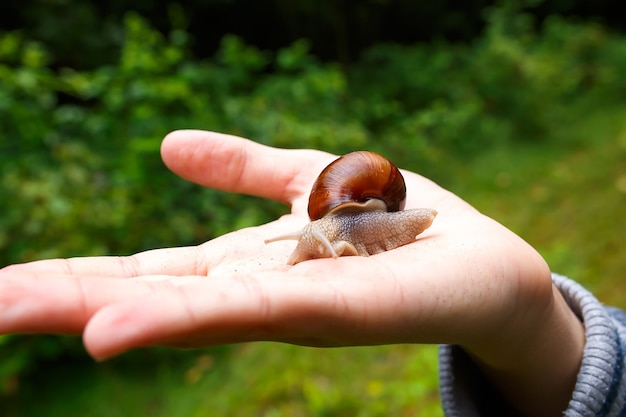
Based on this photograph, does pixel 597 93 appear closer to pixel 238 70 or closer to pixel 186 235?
pixel 238 70

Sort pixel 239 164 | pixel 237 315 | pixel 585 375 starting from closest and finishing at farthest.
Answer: pixel 237 315 < pixel 585 375 < pixel 239 164

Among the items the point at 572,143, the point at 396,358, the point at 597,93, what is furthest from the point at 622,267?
the point at 597,93

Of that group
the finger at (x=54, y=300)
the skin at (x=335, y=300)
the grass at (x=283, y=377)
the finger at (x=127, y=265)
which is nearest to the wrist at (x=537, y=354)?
the skin at (x=335, y=300)

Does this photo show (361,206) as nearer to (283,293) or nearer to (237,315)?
(283,293)

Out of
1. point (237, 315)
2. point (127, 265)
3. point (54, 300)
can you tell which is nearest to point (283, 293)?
point (237, 315)

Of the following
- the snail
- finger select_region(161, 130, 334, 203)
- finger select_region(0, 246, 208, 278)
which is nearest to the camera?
finger select_region(0, 246, 208, 278)

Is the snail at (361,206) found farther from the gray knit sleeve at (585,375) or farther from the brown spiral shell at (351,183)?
the gray knit sleeve at (585,375)

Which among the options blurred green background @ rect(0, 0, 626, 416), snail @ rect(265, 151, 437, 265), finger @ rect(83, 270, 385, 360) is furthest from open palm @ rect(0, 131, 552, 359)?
blurred green background @ rect(0, 0, 626, 416)

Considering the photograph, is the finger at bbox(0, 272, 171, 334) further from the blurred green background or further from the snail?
the blurred green background
